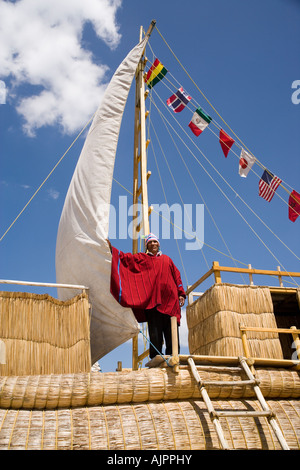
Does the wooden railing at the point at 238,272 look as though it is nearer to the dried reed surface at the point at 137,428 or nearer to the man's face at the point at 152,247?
the man's face at the point at 152,247

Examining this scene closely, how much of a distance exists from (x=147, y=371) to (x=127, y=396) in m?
0.34

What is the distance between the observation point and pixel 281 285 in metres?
7.05

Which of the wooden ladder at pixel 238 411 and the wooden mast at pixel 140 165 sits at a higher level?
the wooden mast at pixel 140 165

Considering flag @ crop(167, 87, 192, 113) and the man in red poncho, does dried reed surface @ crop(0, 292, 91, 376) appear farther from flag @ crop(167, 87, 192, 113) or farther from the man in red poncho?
flag @ crop(167, 87, 192, 113)

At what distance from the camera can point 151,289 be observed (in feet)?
18.9

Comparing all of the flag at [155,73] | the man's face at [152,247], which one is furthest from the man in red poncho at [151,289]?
the flag at [155,73]

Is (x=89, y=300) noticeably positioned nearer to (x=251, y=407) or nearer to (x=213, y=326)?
(x=213, y=326)

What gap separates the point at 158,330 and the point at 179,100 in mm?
5986

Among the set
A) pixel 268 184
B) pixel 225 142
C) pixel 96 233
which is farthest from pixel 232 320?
pixel 225 142

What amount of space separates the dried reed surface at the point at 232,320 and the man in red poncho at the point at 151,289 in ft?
1.90

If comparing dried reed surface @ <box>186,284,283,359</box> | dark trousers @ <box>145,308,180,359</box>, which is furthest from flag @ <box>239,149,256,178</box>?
dark trousers @ <box>145,308,180,359</box>

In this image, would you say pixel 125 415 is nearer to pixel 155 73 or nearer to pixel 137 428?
pixel 137 428

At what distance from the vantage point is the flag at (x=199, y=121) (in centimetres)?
976
